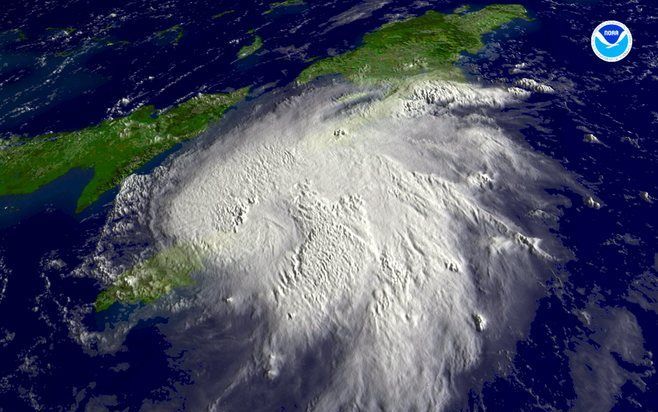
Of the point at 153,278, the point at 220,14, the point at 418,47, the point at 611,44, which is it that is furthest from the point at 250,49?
the point at 611,44

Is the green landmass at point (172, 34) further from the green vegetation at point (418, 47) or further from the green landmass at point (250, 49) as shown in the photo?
the green vegetation at point (418, 47)

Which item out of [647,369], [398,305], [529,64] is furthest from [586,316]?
[529,64]

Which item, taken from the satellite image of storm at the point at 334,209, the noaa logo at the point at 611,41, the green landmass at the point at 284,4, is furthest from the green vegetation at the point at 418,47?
the green landmass at the point at 284,4

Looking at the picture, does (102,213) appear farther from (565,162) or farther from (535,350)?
(565,162)

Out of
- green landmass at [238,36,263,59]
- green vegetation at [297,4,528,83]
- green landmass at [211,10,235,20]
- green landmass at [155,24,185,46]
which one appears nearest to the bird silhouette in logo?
green vegetation at [297,4,528,83]

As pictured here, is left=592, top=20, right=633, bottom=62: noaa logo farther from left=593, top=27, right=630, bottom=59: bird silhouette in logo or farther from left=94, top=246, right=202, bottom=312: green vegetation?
left=94, top=246, right=202, bottom=312: green vegetation

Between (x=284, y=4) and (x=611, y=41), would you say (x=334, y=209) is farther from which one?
(x=611, y=41)
